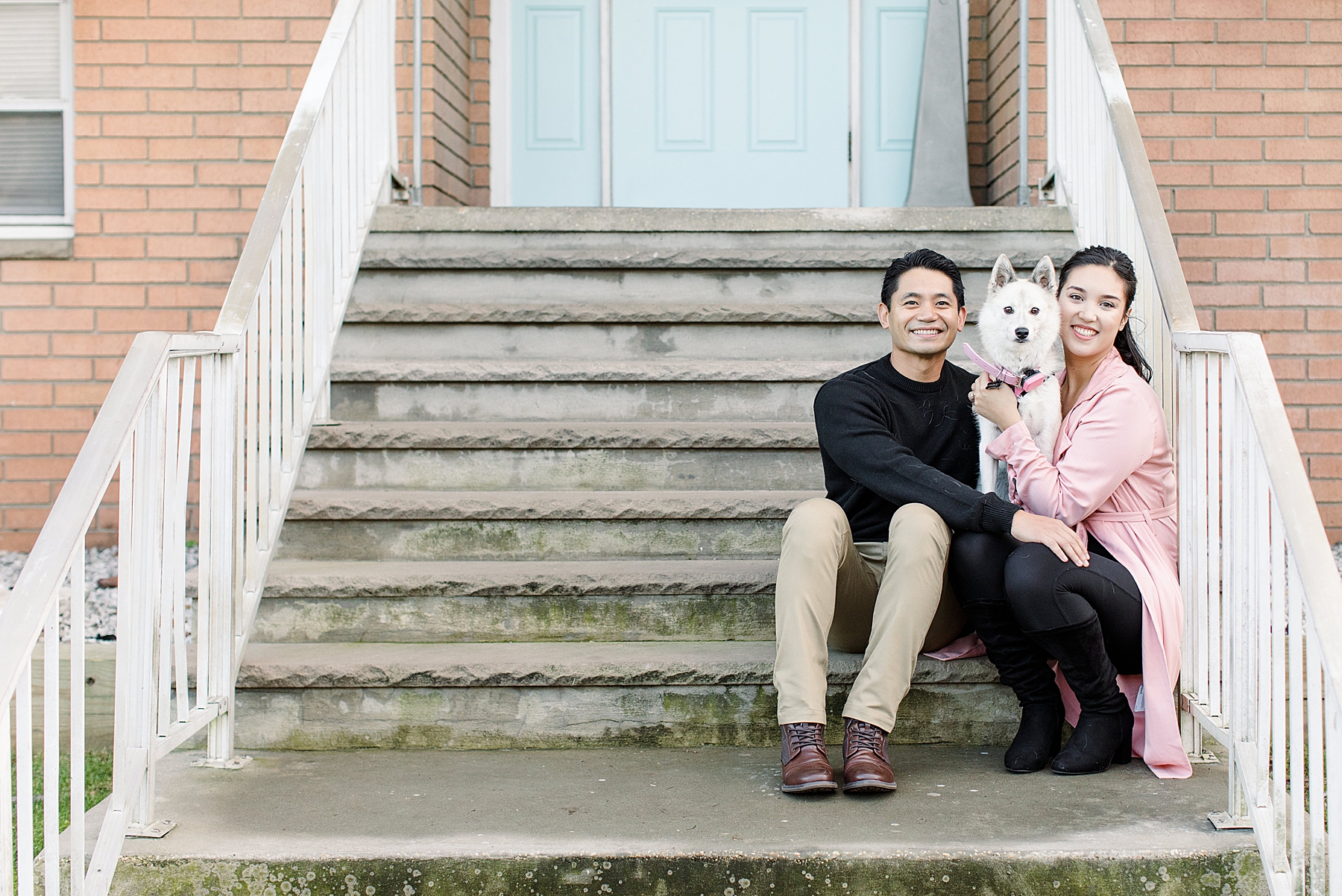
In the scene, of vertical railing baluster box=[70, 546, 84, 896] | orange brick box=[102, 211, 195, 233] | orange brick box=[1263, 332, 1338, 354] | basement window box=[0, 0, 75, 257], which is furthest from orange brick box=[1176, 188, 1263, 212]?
basement window box=[0, 0, 75, 257]

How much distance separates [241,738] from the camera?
8.25 ft

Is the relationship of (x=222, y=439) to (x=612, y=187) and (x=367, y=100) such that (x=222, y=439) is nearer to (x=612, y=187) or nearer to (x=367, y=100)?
(x=367, y=100)

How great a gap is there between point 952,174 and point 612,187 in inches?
65.7

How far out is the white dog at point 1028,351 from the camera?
241 cm

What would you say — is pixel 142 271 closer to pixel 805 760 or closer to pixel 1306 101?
pixel 805 760

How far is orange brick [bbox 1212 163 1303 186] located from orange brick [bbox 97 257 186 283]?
14.6 feet

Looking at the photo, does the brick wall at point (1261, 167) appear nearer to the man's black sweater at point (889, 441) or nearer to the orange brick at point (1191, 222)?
the orange brick at point (1191, 222)

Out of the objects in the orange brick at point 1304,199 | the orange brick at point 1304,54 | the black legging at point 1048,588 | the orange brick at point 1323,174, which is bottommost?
the black legging at point 1048,588

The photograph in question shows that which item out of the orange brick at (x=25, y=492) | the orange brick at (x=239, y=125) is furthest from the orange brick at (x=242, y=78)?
the orange brick at (x=25, y=492)

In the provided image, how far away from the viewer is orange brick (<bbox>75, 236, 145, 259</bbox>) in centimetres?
459

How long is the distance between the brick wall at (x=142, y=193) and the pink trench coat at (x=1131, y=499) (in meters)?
3.11

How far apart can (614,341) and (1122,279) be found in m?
1.73

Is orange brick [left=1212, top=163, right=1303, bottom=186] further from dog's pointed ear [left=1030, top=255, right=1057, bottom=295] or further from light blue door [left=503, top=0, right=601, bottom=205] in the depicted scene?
light blue door [left=503, top=0, right=601, bottom=205]

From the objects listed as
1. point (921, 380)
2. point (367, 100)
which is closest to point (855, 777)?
point (921, 380)
